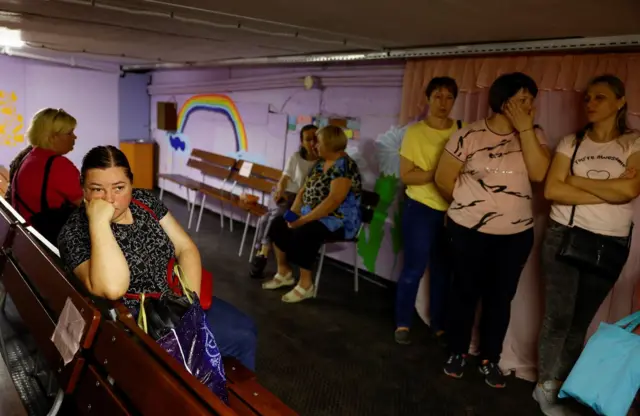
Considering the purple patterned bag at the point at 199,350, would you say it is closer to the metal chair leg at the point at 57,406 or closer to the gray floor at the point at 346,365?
the metal chair leg at the point at 57,406

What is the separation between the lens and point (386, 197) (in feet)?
13.9

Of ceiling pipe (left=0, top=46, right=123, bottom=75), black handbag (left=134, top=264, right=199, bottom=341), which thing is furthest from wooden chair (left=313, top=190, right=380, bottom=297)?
ceiling pipe (left=0, top=46, right=123, bottom=75)

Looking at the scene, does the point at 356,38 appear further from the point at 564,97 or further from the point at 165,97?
the point at 165,97

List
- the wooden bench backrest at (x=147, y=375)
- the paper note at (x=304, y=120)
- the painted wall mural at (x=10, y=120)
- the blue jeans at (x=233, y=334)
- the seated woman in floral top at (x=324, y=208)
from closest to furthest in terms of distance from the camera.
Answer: the wooden bench backrest at (x=147, y=375), the blue jeans at (x=233, y=334), the seated woman in floral top at (x=324, y=208), the paper note at (x=304, y=120), the painted wall mural at (x=10, y=120)

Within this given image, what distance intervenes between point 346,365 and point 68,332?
1654 millimetres

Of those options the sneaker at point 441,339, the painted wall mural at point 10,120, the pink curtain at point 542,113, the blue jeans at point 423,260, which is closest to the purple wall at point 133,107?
the painted wall mural at point 10,120

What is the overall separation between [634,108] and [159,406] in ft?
8.08

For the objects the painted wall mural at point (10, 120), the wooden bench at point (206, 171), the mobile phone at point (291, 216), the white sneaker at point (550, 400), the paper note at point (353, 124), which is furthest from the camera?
the painted wall mural at point (10, 120)

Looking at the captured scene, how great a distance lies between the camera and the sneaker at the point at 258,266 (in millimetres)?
4199

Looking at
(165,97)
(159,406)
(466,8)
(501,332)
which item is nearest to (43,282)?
(159,406)

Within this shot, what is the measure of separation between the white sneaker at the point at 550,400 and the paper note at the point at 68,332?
7.28 feet

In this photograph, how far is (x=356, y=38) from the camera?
3.28 m

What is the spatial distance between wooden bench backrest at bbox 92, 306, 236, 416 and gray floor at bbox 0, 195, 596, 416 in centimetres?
107

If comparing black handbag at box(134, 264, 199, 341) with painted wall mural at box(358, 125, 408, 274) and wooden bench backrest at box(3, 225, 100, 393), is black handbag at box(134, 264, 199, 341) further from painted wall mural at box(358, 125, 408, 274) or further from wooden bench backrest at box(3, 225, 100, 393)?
painted wall mural at box(358, 125, 408, 274)
